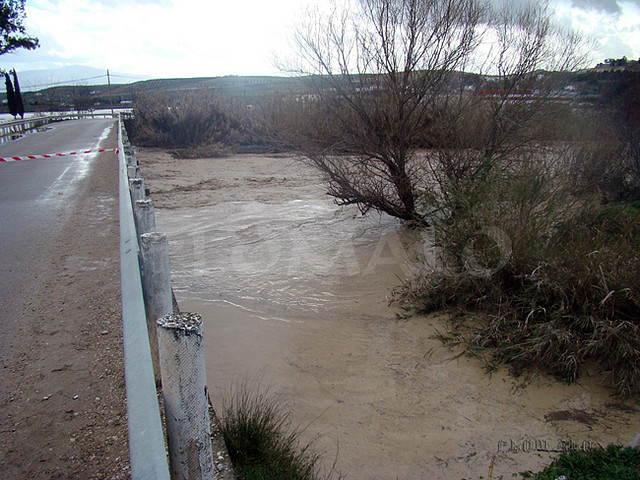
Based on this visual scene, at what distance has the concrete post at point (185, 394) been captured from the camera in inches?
72.6

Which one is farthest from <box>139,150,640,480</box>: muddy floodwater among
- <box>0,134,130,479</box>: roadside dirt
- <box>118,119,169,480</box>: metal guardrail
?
<box>118,119,169,480</box>: metal guardrail

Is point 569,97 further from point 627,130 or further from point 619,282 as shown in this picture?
point 619,282

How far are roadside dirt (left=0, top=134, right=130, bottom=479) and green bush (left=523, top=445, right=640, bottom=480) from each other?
290cm

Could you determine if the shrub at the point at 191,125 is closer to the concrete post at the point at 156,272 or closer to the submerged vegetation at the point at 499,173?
the submerged vegetation at the point at 499,173

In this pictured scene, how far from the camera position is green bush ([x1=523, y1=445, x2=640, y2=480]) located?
340 centimetres

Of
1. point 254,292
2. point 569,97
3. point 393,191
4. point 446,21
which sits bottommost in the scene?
point 254,292

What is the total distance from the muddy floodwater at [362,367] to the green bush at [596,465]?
257 mm

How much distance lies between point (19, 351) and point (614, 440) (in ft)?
15.1

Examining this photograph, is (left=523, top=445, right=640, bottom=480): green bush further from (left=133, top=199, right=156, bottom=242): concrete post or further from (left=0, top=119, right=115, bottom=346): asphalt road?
(left=0, top=119, right=115, bottom=346): asphalt road

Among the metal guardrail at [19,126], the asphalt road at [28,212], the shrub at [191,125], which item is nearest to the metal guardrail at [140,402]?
the asphalt road at [28,212]

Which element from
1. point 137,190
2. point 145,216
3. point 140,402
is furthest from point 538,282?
point 140,402

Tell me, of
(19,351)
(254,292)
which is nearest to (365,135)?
(254,292)

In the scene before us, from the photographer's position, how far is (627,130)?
10.8 meters

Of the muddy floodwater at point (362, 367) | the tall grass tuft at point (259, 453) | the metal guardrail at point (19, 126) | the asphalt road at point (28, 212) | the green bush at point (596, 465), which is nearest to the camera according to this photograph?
the tall grass tuft at point (259, 453)
